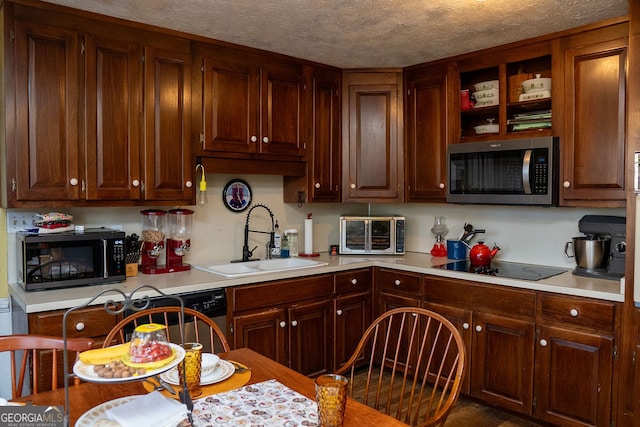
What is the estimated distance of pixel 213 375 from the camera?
60.9 inches

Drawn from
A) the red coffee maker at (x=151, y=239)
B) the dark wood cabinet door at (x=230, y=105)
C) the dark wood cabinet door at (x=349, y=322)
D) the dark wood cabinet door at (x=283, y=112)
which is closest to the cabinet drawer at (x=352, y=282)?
the dark wood cabinet door at (x=349, y=322)

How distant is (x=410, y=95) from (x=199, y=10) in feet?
5.66

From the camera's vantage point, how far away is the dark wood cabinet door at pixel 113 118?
256cm

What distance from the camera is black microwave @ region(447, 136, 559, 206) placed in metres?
2.89

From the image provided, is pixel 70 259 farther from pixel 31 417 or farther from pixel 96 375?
pixel 96 375

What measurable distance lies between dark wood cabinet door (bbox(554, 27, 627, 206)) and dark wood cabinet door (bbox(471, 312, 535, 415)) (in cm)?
82

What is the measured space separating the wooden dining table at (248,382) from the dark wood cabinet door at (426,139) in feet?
7.25

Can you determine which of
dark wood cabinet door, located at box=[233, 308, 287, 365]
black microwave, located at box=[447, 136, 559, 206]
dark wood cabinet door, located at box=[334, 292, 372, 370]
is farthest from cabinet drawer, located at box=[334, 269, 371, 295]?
black microwave, located at box=[447, 136, 559, 206]

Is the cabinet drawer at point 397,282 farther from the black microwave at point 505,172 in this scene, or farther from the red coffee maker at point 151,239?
the red coffee maker at point 151,239

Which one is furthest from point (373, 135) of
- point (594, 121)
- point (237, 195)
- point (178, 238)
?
point (178, 238)

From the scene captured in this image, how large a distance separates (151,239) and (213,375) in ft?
5.15

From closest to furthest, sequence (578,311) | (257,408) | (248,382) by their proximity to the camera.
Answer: (257,408) → (248,382) → (578,311)

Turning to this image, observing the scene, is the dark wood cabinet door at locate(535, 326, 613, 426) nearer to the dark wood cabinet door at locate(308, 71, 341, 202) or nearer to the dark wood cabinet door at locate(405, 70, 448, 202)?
the dark wood cabinet door at locate(405, 70, 448, 202)

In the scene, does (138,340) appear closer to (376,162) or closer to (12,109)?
(12,109)
